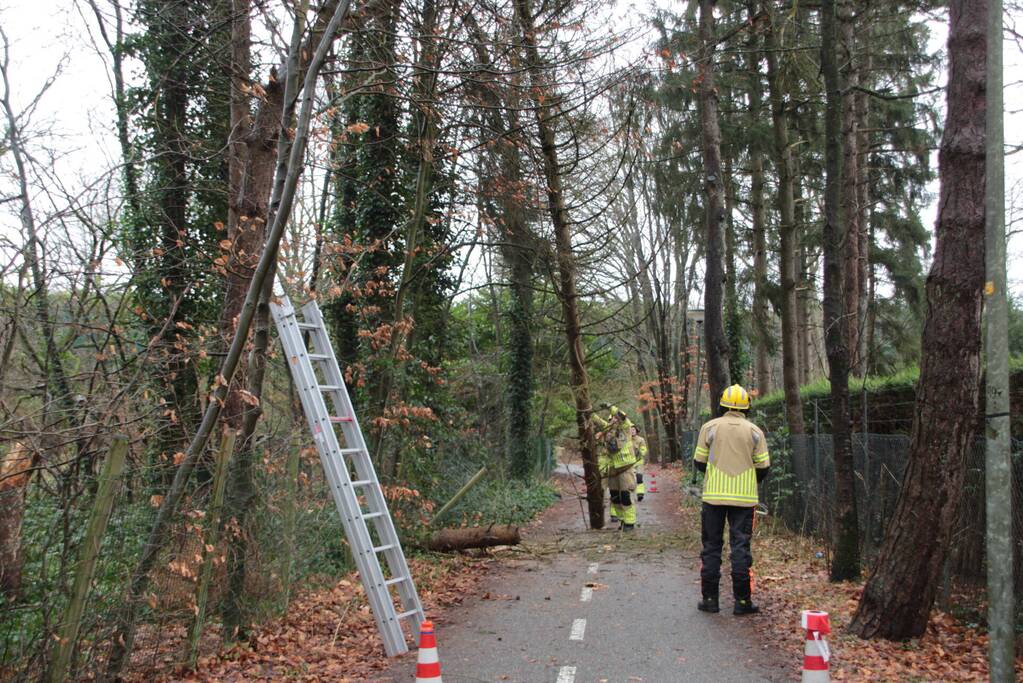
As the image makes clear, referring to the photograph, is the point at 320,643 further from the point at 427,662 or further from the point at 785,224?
the point at 785,224

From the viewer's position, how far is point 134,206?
46.0 feet

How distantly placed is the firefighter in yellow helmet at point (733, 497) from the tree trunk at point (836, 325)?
4.44 feet

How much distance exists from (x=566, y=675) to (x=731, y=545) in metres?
2.80

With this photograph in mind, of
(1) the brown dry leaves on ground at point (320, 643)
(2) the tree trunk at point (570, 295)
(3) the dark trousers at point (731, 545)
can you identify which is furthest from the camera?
(2) the tree trunk at point (570, 295)

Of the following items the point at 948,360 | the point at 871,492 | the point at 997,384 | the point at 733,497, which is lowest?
the point at 871,492

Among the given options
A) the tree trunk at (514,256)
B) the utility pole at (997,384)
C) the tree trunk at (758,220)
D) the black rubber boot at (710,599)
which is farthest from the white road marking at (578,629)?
the tree trunk at (758,220)

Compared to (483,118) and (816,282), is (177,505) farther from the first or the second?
(816,282)

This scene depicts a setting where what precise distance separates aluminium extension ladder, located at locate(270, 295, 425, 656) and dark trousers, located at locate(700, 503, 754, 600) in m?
3.02

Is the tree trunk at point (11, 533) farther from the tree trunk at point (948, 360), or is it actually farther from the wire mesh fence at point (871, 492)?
the wire mesh fence at point (871, 492)

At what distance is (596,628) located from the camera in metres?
8.55

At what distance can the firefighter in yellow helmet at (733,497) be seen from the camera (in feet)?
29.5

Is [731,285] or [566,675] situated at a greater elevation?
[731,285]

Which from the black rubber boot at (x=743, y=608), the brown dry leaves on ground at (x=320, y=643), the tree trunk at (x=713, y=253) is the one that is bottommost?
the brown dry leaves on ground at (x=320, y=643)

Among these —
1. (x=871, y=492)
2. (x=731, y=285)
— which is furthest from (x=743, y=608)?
(x=731, y=285)
